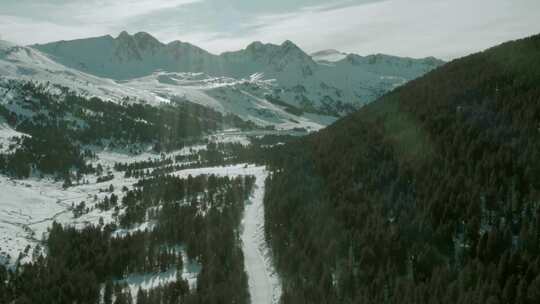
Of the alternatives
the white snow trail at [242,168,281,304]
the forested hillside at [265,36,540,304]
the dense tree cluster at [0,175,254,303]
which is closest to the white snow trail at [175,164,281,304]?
the white snow trail at [242,168,281,304]

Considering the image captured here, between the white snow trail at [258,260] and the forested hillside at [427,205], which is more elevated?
the forested hillside at [427,205]

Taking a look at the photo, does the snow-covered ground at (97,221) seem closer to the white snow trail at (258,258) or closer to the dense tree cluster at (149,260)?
the white snow trail at (258,258)

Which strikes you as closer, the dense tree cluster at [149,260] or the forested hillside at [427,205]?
the forested hillside at [427,205]

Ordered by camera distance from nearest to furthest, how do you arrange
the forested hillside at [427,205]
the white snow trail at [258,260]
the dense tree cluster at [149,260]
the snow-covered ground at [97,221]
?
the forested hillside at [427,205] < the white snow trail at [258,260] < the dense tree cluster at [149,260] < the snow-covered ground at [97,221]

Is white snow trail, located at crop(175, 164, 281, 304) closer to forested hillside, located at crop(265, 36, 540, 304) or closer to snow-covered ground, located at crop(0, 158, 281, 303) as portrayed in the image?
snow-covered ground, located at crop(0, 158, 281, 303)

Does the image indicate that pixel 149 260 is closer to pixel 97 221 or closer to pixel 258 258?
pixel 258 258

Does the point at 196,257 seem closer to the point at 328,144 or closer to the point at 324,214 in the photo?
the point at 324,214

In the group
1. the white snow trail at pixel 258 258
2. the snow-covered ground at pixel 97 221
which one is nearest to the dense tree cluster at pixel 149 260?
the white snow trail at pixel 258 258

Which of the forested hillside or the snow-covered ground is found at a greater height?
the forested hillside

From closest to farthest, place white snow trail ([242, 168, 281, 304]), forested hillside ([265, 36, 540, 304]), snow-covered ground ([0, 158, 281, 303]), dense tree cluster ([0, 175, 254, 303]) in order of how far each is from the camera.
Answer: forested hillside ([265, 36, 540, 304]) → white snow trail ([242, 168, 281, 304]) → dense tree cluster ([0, 175, 254, 303]) → snow-covered ground ([0, 158, 281, 303])
